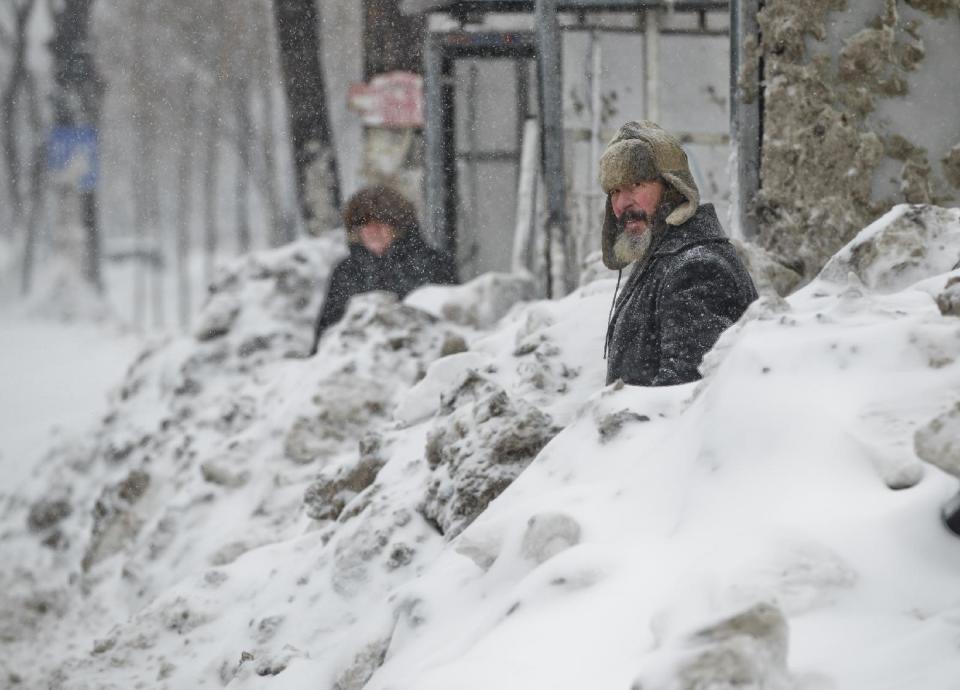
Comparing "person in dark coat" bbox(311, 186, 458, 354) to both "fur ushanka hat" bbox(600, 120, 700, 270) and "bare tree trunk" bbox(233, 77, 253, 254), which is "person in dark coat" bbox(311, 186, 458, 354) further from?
"bare tree trunk" bbox(233, 77, 253, 254)

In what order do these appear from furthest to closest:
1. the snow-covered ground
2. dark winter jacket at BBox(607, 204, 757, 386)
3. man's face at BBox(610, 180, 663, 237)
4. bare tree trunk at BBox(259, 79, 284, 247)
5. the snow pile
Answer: bare tree trunk at BBox(259, 79, 284, 247) < the snow-covered ground < man's face at BBox(610, 180, 663, 237) < dark winter jacket at BBox(607, 204, 757, 386) < the snow pile

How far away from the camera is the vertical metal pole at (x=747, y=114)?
16.1 ft

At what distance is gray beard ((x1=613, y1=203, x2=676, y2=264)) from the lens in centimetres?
354

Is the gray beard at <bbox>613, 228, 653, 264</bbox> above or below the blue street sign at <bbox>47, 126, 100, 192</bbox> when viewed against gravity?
above

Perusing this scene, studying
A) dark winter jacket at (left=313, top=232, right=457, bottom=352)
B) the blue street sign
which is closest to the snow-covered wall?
dark winter jacket at (left=313, top=232, right=457, bottom=352)

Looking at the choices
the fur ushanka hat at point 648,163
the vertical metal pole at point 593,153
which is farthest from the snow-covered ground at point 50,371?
the fur ushanka hat at point 648,163

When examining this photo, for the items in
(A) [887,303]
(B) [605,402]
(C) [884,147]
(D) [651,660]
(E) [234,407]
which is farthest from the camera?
(E) [234,407]

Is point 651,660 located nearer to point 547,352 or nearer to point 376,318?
point 547,352

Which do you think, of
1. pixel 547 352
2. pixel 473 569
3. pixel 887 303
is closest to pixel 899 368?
pixel 887 303

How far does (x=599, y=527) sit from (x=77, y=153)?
16.1 metres

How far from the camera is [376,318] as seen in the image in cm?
662

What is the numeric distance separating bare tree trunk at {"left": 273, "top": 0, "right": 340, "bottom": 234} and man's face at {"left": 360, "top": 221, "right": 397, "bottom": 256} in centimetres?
337

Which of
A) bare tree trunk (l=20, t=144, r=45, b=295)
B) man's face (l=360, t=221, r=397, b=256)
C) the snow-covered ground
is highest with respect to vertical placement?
man's face (l=360, t=221, r=397, b=256)

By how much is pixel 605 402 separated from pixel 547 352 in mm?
1281
